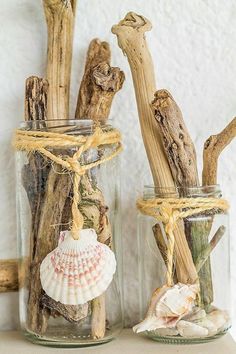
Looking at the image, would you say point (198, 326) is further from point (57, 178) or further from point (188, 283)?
point (57, 178)

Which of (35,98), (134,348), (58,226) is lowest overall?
(134,348)

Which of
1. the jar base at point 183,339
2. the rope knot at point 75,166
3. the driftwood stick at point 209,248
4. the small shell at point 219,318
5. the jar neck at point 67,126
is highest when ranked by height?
the jar neck at point 67,126

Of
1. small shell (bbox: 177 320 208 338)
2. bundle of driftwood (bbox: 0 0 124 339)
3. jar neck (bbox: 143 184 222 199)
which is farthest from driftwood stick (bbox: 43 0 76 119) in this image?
small shell (bbox: 177 320 208 338)

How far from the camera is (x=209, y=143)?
61 centimetres

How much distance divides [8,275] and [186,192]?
0.19 m

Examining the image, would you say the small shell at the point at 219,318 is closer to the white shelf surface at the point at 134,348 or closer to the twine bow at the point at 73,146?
the white shelf surface at the point at 134,348

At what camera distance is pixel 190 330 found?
0.59m

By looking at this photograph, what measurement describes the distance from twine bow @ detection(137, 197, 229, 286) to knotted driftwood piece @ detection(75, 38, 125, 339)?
1.8 inches

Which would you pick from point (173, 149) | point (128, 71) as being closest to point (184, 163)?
Result: point (173, 149)

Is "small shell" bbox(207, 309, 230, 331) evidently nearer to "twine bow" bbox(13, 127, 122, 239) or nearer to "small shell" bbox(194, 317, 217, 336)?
"small shell" bbox(194, 317, 217, 336)

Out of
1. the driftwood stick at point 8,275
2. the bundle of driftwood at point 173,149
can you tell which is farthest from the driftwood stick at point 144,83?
the driftwood stick at point 8,275

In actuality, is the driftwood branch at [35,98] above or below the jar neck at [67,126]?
above

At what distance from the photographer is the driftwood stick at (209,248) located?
601mm

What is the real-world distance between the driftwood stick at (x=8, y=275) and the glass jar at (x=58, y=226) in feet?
0.12
